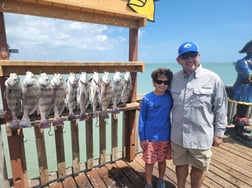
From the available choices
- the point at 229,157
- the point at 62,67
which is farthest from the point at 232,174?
the point at 62,67

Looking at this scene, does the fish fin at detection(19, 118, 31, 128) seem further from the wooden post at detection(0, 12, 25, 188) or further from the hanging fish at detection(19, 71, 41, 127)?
the wooden post at detection(0, 12, 25, 188)

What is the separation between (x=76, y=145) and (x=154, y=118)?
1079 mm

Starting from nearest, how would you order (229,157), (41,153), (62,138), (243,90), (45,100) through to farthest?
(45,100) < (41,153) < (62,138) < (229,157) < (243,90)

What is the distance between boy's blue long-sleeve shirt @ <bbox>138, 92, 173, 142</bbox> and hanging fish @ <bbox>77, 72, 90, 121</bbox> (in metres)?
A: 0.60

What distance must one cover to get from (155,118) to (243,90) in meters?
2.29

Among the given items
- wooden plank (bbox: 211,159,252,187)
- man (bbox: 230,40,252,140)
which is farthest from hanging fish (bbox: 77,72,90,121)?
man (bbox: 230,40,252,140)

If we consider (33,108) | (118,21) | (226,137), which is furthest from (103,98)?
(226,137)

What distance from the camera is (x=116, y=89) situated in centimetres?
219

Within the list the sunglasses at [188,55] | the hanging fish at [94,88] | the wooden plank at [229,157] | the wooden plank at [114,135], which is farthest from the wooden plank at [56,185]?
the wooden plank at [229,157]

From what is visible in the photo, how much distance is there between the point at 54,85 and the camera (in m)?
1.78

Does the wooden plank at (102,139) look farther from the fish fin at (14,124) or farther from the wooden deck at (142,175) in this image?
the fish fin at (14,124)

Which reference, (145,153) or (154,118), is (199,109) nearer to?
(154,118)

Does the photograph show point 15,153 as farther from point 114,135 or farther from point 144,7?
point 144,7

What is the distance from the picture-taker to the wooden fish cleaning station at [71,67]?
1689 millimetres
